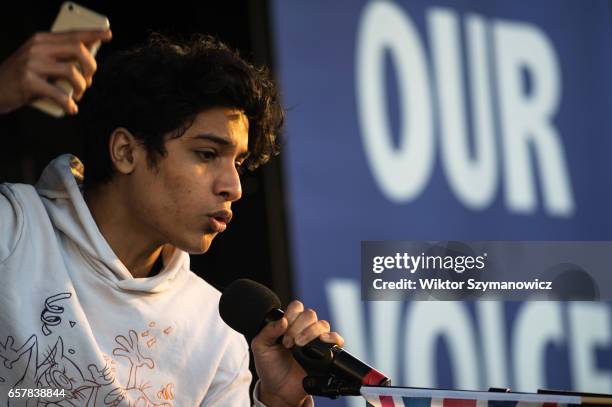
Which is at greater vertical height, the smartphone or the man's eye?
the smartphone

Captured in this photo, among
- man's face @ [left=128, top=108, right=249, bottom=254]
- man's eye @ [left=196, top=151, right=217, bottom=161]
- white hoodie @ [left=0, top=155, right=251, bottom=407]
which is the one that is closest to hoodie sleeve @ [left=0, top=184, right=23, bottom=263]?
white hoodie @ [left=0, top=155, right=251, bottom=407]

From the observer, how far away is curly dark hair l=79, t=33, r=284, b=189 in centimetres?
208

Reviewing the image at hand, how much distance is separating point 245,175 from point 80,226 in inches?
46.3

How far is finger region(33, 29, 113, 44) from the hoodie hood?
484 millimetres

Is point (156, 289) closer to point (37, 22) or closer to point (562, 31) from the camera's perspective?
point (37, 22)

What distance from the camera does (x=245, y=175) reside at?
3160mm

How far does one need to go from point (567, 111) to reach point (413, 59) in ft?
2.45

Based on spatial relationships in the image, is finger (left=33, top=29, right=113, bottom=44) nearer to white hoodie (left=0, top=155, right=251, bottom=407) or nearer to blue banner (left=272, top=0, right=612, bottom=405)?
white hoodie (left=0, top=155, right=251, bottom=407)

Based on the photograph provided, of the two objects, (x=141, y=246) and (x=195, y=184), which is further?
(x=141, y=246)

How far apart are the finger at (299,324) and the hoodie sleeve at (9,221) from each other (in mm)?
572

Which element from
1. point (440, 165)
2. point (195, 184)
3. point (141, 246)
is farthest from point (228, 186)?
point (440, 165)

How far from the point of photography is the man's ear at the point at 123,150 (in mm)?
2105

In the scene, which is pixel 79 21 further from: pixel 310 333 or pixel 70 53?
pixel 310 333

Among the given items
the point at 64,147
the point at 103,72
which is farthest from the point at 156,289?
the point at 64,147
